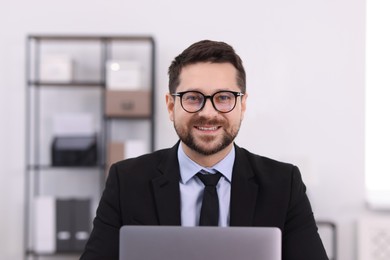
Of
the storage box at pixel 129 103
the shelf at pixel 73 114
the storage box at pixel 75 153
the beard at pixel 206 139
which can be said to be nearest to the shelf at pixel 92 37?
the shelf at pixel 73 114

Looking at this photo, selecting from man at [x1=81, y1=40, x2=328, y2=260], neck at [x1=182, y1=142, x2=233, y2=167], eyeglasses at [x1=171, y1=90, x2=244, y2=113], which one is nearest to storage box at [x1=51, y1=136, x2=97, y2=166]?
man at [x1=81, y1=40, x2=328, y2=260]

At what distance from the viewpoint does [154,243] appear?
1.04 m

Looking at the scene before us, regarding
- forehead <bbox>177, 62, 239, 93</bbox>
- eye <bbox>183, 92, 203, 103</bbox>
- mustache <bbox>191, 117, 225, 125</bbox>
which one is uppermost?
forehead <bbox>177, 62, 239, 93</bbox>

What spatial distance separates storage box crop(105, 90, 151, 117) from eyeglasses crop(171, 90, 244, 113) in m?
2.13

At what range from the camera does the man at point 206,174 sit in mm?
1362

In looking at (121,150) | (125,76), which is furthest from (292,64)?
(121,150)

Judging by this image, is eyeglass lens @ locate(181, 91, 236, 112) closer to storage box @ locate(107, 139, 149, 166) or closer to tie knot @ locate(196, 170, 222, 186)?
tie knot @ locate(196, 170, 222, 186)

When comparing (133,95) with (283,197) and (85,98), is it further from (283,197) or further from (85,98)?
(283,197)

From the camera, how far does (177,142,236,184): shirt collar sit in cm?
145

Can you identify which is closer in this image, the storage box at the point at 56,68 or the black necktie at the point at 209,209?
the black necktie at the point at 209,209

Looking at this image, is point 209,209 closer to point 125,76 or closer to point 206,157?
point 206,157

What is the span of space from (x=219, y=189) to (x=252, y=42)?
235 centimetres

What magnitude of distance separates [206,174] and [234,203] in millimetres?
96

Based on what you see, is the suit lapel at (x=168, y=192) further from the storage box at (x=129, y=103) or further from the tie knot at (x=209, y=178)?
the storage box at (x=129, y=103)
